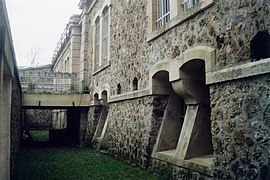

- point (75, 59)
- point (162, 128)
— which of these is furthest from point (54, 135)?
point (162, 128)

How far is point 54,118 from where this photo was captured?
25.0 metres

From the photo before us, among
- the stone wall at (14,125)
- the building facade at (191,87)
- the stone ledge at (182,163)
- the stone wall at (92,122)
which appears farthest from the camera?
the stone wall at (92,122)

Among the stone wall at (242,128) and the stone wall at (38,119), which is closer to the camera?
the stone wall at (242,128)

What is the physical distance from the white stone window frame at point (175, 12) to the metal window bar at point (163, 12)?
0.08m

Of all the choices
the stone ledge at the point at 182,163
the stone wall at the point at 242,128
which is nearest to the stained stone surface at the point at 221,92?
the stone wall at the point at 242,128

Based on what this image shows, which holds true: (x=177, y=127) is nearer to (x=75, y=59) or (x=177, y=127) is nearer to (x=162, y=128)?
(x=162, y=128)

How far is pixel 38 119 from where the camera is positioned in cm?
2573

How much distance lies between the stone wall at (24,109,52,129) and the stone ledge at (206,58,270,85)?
892 inches

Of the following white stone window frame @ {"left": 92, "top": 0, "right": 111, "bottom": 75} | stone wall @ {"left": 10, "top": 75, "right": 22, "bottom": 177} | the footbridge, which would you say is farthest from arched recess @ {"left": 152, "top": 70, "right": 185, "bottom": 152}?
the footbridge

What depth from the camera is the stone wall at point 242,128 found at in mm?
3735

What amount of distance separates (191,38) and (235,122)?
196cm

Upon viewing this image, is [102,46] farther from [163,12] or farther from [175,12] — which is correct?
[175,12]

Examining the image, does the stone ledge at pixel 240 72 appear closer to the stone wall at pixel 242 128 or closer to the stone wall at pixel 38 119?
the stone wall at pixel 242 128

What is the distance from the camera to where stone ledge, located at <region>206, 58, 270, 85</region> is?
12.2 feet
